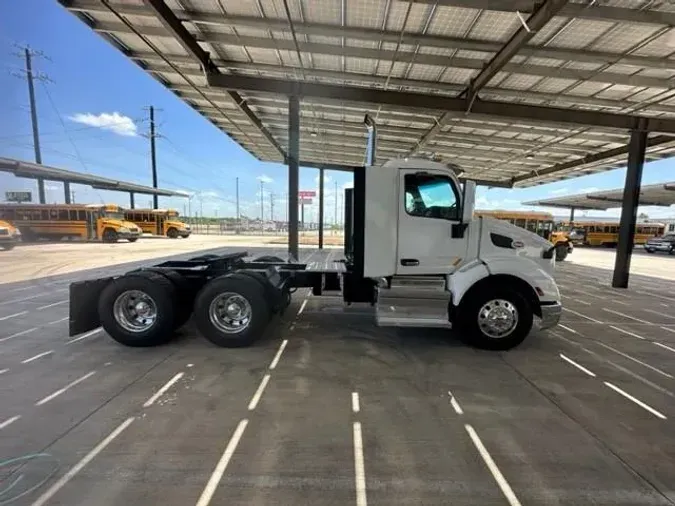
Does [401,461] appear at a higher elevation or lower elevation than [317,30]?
lower

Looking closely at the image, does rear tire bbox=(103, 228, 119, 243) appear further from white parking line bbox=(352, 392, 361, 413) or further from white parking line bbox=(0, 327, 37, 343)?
white parking line bbox=(352, 392, 361, 413)

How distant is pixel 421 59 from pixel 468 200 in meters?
4.65

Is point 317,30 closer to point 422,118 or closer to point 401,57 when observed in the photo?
point 401,57

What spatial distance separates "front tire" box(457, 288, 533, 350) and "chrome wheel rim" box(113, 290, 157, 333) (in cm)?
441

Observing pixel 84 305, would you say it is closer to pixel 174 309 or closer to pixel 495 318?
pixel 174 309

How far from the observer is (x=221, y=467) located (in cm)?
271

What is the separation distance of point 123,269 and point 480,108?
39.3ft

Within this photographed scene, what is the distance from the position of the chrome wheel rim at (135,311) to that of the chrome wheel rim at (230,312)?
81 centimetres

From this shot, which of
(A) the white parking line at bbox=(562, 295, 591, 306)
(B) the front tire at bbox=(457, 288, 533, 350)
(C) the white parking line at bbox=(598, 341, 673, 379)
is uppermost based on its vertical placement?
(B) the front tire at bbox=(457, 288, 533, 350)

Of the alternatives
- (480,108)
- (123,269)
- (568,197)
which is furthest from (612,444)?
(568,197)

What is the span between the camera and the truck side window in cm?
545

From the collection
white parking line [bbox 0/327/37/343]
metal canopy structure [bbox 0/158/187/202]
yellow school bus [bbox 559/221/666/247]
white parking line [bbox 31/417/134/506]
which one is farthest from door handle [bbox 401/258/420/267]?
yellow school bus [bbox 559/221/666/247]

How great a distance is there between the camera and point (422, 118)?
40.8 feet

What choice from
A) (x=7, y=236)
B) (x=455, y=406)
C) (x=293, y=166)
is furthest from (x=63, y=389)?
A: (x=7, y=236)
